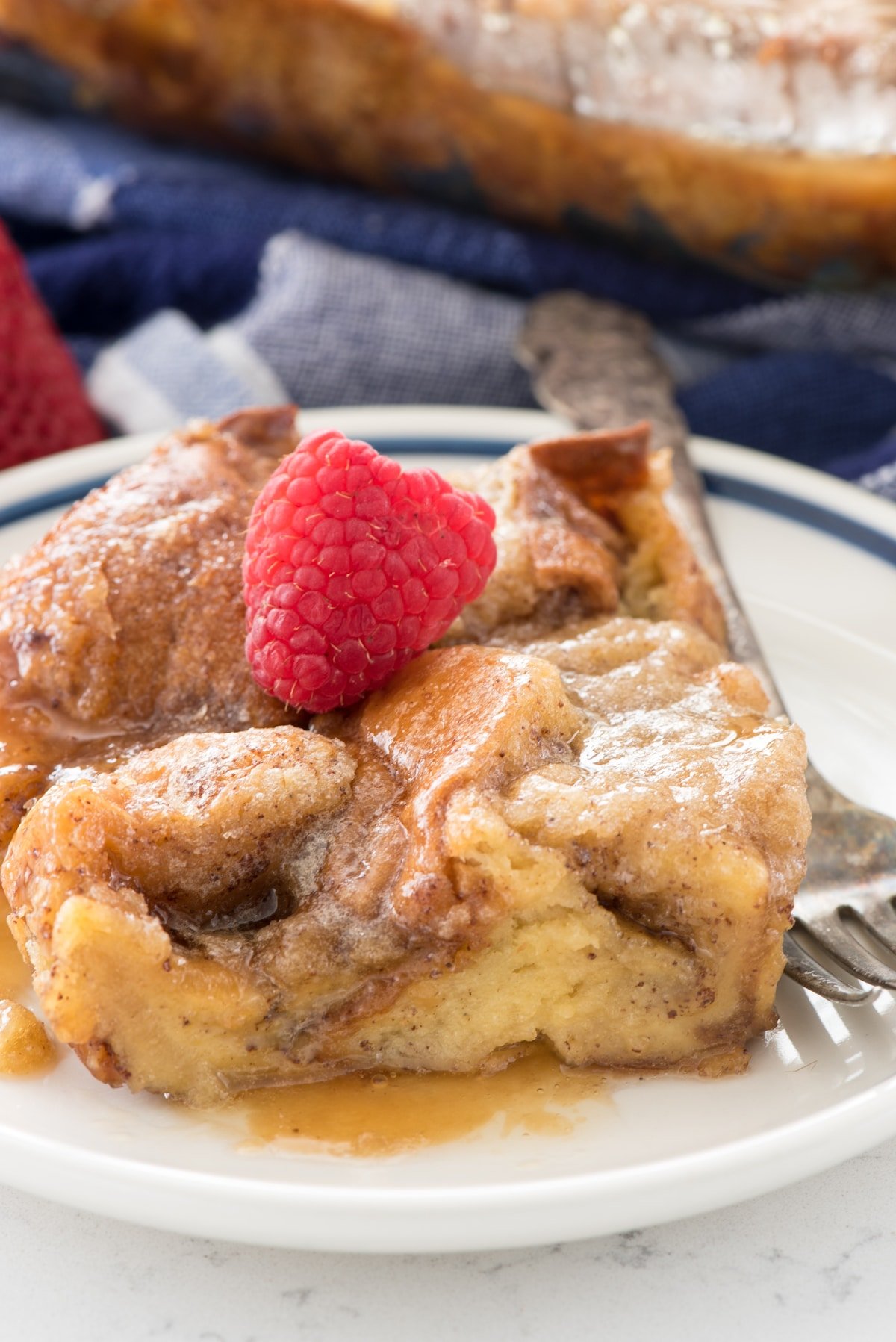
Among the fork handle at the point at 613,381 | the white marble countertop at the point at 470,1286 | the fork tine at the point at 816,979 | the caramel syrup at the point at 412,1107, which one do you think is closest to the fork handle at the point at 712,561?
the fork handle at the point at 613,381

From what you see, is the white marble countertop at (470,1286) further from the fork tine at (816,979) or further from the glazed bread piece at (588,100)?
the glazed bread piece at (588,100)

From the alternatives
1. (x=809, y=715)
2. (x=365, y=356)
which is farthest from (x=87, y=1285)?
(x=365, y=356)

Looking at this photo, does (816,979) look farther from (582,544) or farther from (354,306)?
(354,306)

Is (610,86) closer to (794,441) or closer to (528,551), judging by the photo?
(794,441)

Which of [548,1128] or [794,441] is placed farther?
[794,441]

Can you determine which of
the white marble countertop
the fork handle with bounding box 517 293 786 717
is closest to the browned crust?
the fork handle with bounding box 517 293 786 717
